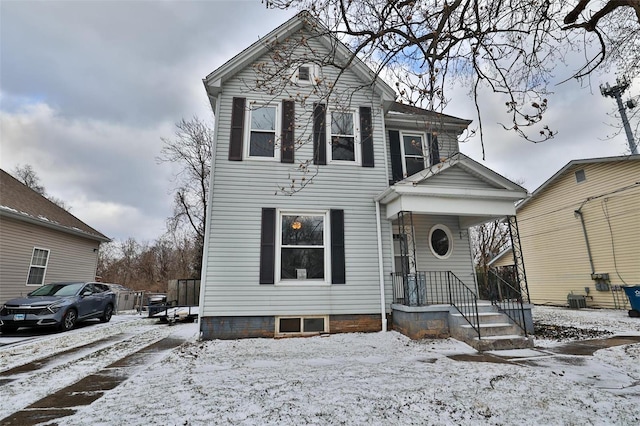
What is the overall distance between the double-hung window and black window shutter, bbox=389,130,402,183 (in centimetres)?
13

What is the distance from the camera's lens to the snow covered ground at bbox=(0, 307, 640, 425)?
2.71 meters

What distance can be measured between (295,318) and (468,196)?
4740 mm

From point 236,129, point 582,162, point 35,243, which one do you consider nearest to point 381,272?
point 236,129

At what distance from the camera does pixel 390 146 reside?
8.53 metres

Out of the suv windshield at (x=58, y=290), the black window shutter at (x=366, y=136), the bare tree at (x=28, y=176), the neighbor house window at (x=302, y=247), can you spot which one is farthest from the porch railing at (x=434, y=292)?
the bare tree at (x=28, y=176)

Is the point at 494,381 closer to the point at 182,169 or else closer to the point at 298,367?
the point at 298,367

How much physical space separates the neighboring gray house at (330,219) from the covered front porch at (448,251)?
0.10 feet

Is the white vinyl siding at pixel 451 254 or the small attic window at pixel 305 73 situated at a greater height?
the small attic window at pixel 305 73

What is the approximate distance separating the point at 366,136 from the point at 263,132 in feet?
8.73

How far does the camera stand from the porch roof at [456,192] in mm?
6680

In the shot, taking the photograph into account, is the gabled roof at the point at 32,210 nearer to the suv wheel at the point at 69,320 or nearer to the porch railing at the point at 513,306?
the suv wheel at the point at 69,320

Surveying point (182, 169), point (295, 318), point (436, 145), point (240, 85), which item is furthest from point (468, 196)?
point (182, 169)

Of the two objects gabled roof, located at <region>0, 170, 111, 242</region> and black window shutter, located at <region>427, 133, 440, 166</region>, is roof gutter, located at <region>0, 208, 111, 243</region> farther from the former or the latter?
black window shutter, located at <region>427, 133, 440, 166</region>

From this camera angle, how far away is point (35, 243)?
412 inches
